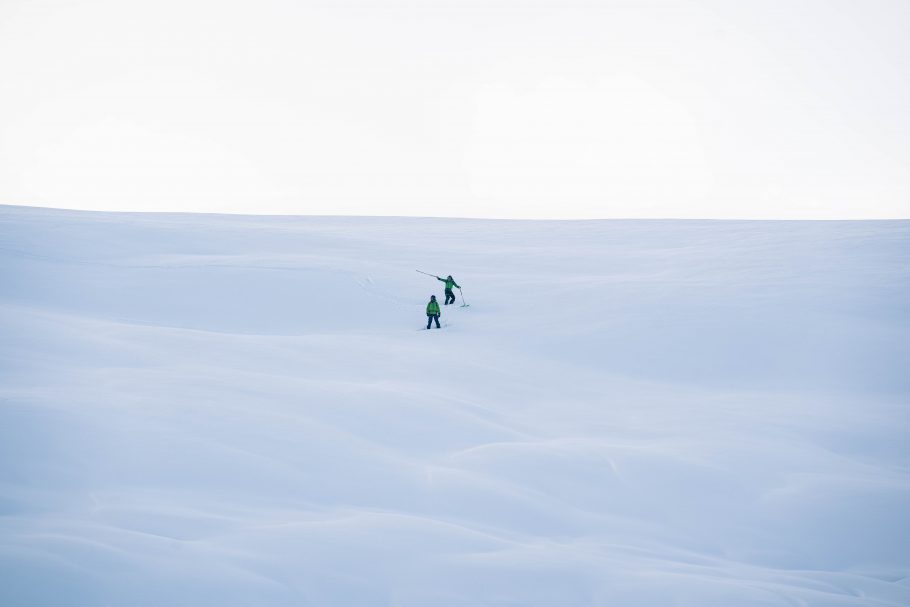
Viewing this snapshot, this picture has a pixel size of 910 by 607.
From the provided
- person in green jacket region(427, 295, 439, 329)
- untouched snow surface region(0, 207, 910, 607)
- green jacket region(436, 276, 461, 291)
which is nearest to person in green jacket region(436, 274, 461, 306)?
green jacket region(436, 276, 461, 291)

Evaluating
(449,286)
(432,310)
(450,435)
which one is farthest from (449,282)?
(450,435)

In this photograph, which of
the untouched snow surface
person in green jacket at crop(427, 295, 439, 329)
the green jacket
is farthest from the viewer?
the green jacket

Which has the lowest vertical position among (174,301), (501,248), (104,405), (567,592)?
(567,592)

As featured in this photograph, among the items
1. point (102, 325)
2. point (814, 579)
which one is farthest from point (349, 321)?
point (814, 579)

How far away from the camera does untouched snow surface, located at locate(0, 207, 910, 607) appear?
5203 mm

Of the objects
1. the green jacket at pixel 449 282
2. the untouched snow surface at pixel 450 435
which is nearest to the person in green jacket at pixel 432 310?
the untouched snow surface at pixel 450 435

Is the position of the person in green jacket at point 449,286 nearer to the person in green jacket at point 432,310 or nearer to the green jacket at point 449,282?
the green jacket at point 449,282

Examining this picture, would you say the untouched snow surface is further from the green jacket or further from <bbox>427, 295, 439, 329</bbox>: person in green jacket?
the green jacket

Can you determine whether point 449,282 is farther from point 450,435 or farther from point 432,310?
point 450,435

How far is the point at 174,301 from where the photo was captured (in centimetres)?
1712

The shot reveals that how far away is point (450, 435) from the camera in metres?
8.95

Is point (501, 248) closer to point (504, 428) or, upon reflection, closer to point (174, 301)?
point (174, 301)

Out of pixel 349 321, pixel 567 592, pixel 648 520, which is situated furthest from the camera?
pixel 349 321

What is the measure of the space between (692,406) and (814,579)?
539cm
